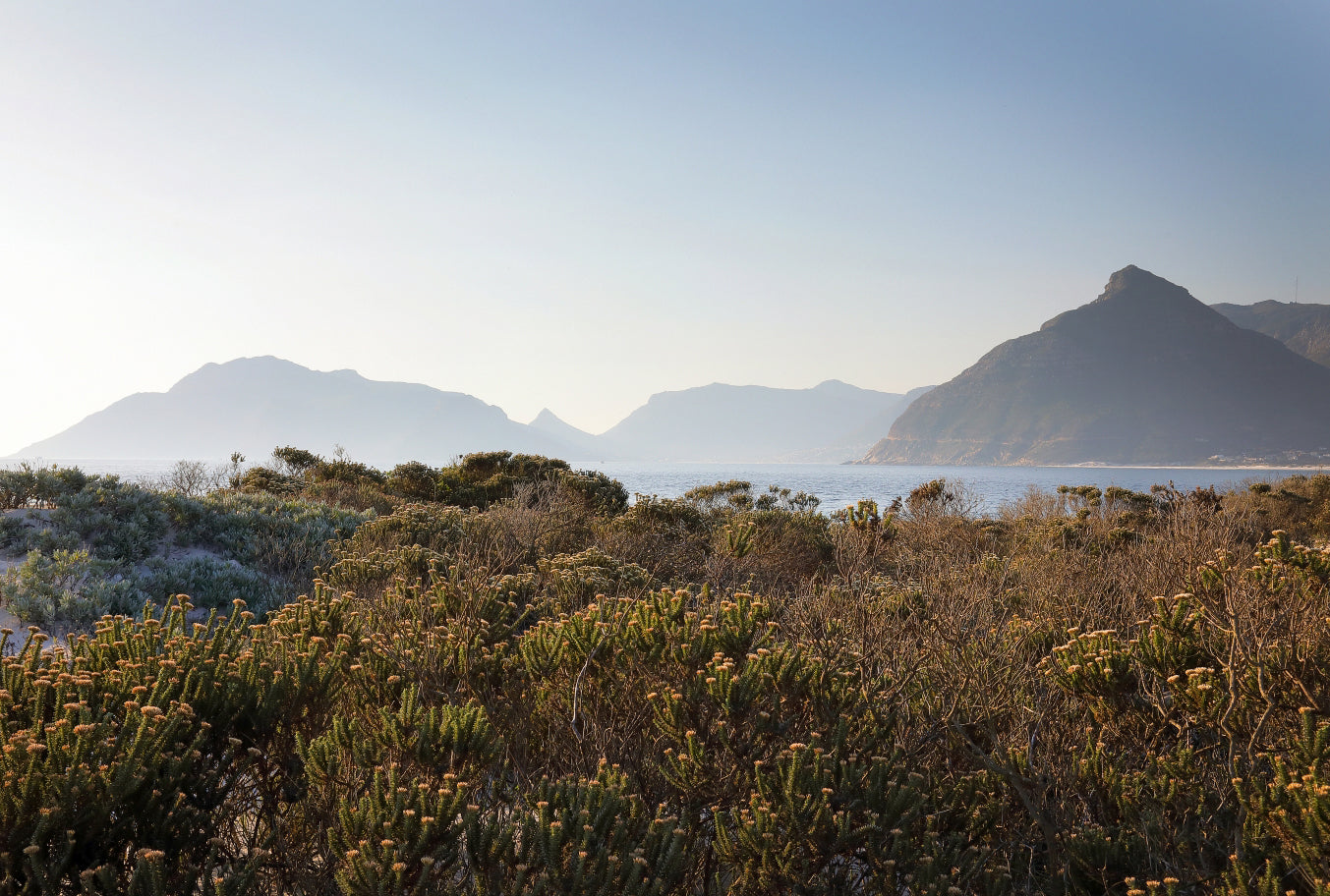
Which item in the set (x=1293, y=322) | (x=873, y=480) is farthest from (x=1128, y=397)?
(x=873, y=480)

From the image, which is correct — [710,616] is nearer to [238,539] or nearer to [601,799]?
[601,799]

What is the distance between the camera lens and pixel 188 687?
275cm

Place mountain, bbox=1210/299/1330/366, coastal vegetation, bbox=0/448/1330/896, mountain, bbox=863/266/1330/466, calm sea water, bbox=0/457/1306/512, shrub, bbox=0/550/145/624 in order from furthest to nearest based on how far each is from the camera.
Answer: mountain, bbox=1210/299/1330/366
mountain, bbox=863/266/1330/466
calm sea water, bbox=0/457/1306/512
shrub, bbox=0/550/145/624
coastal vegetation, bbox=0/448/1330/896

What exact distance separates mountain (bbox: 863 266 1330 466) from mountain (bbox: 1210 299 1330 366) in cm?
1626

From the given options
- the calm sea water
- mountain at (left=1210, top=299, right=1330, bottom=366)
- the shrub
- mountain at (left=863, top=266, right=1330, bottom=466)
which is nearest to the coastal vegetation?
the shrub

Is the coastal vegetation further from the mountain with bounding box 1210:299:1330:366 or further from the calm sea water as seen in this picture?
the mountain with bounding box 1210:299:1330:366

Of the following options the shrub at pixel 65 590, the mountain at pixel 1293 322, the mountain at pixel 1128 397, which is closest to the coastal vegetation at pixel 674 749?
the shrub at pixel 65 590

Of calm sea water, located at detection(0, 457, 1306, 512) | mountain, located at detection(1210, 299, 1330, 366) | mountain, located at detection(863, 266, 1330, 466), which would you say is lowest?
calm sea water, located at detection(0, 457, 1306, 512)

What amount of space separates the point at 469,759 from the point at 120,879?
1052 mm

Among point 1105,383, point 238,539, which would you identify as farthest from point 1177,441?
point 238,539

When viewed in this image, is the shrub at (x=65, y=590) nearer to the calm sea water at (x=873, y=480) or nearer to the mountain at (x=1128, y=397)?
the calm sea water at (x=873, y=480)

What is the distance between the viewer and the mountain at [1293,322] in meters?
151

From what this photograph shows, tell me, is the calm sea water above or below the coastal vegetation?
below

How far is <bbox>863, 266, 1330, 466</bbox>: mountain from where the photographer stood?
123m
